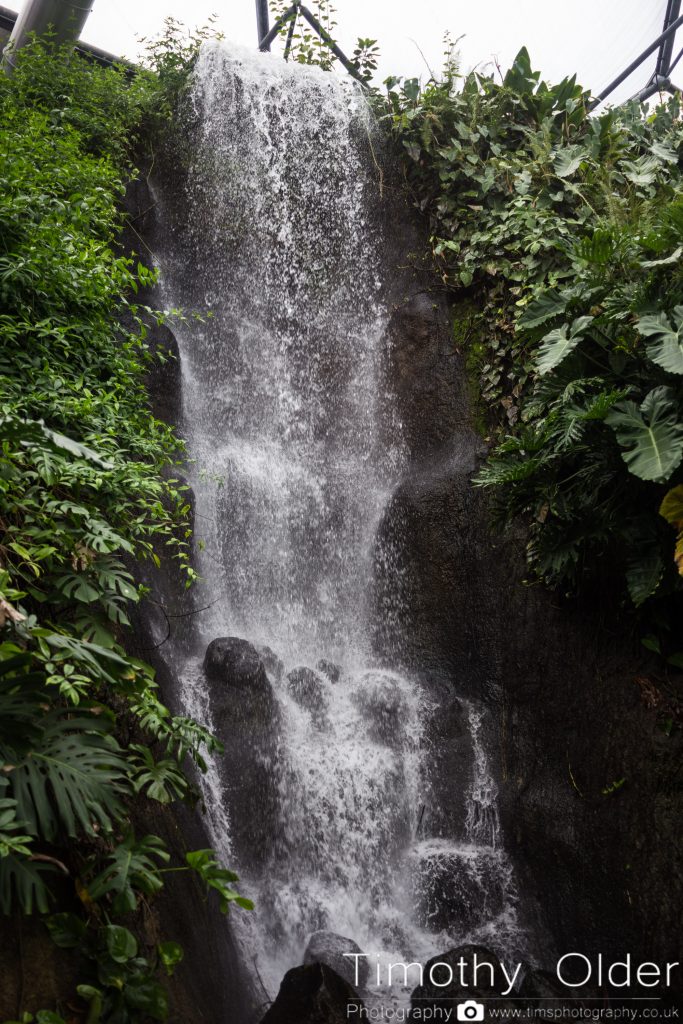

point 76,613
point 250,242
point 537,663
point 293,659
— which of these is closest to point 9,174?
point 76,613

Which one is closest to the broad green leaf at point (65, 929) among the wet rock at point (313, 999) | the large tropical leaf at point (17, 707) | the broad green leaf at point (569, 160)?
the large tropical leaf at point (17, 707)

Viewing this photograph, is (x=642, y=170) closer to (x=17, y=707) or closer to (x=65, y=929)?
(x=17, y=707)

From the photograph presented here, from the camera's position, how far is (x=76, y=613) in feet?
10.1

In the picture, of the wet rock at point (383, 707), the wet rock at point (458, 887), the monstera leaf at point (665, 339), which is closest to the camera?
the monstera leaf at point (665, 339)

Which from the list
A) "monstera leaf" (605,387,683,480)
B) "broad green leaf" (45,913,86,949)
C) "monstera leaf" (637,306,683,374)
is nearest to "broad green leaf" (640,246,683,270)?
"monstera leaf" (637,306,683,374)

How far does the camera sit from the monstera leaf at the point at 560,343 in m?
4.23

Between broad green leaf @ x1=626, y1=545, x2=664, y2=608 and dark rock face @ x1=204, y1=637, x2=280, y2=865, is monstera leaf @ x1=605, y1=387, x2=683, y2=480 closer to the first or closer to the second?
broad green leaf @ x1=626, y1=545, x2=664, y2=608

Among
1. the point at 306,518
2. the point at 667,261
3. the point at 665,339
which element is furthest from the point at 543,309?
the point at 306,518

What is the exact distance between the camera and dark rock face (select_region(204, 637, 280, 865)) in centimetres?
479

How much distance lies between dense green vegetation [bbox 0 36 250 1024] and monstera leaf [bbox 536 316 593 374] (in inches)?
87.7

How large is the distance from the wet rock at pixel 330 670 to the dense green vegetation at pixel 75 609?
1.43 m

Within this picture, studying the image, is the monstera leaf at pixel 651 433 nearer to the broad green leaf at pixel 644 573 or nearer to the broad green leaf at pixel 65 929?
the broad green leaf at pixel 644 573

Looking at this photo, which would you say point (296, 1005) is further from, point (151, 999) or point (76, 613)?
point (76, 613)

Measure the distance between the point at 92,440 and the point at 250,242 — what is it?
484cm
